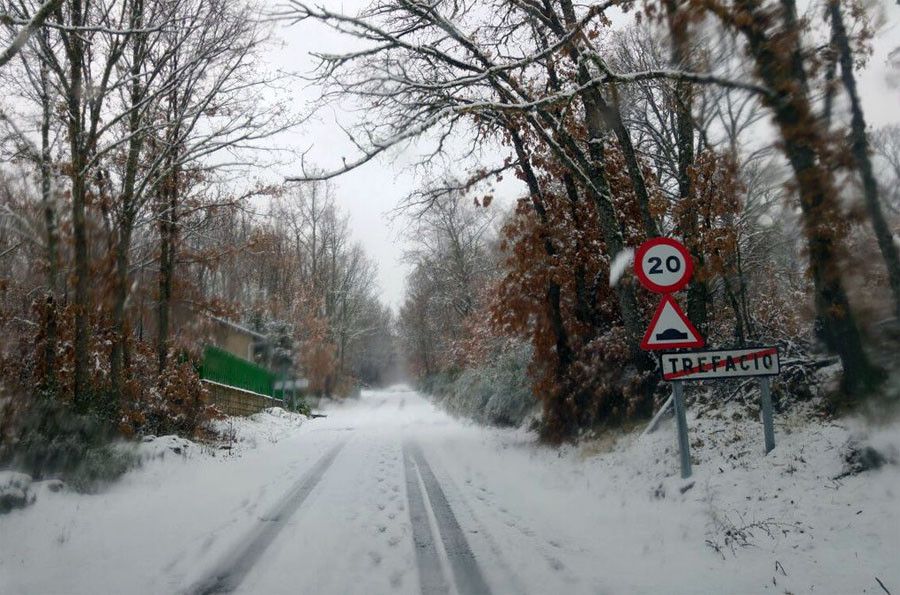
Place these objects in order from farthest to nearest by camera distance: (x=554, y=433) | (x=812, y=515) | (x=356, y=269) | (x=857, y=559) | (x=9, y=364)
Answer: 1. (x=356, y=269)
2. (x=554, y=433)
3. (x=9, y=364)
4. (x=812, y=515)
5. (x=857, y=559)

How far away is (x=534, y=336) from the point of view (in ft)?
37.7

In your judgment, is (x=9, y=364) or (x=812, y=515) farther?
(x=9, y=364)

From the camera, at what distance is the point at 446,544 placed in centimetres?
522

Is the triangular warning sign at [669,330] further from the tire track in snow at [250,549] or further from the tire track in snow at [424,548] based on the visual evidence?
the tire track in snow at [250,549]

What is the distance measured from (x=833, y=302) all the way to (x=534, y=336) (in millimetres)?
6973

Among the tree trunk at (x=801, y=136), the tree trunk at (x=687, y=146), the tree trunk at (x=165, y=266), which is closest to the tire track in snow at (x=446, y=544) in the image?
the tree trunk at (x=801, y=136)

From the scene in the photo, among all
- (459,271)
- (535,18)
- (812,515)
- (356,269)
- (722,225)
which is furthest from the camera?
(356,269)

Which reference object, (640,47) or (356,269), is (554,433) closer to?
(640,47)

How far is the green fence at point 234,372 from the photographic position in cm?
1602

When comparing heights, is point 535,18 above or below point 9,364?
above

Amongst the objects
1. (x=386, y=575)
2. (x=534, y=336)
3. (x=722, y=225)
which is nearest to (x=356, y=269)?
(x=534, y=336)

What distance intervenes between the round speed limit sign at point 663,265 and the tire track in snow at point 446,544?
310 cm

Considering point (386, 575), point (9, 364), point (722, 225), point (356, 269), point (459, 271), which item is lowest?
point (386, 575)

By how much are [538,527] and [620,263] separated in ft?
16.1
